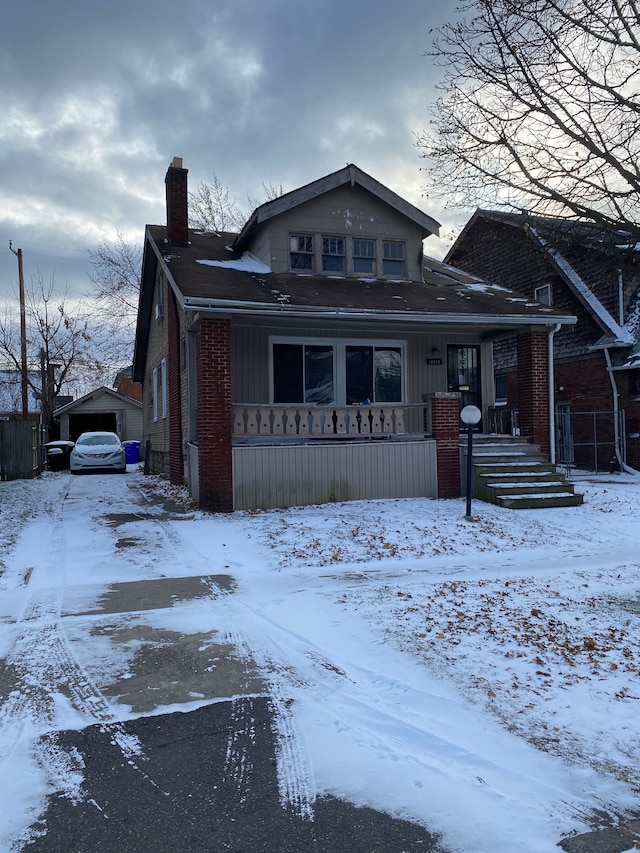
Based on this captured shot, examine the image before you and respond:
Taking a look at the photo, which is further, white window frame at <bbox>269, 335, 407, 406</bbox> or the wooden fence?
the wooden fence

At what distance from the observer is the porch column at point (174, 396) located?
14922mm

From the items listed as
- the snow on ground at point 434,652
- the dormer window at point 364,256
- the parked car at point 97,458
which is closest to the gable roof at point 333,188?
the dormer window at point 364,256

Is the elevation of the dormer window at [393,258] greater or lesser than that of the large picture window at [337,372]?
greater

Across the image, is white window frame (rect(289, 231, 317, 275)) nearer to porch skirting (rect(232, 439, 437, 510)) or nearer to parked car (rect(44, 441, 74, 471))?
porch skirting (rect(232, 439, 437, 510))

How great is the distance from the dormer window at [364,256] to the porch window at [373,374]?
1836mm

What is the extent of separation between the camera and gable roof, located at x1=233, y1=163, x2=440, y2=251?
13344 mm

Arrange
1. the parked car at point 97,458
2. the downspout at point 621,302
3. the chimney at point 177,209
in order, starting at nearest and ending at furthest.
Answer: the chimney at point 177,209
the downspout at point 621,302
the parked car at point 97,458

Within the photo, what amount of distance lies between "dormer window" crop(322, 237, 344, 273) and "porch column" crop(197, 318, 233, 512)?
384 cm

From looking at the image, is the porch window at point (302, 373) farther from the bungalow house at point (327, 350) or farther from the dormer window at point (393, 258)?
the dormer window at point (393, 258)

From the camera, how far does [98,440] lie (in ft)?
71.4

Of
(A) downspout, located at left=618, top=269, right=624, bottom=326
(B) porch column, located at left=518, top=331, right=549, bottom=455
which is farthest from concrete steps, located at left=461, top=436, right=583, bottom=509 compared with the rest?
(A) downspout, located at left=618, top=269, right=624, bottom=326

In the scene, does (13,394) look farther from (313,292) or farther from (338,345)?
(313,292)

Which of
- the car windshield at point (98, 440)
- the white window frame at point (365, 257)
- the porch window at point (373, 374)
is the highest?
the white window frame at point (365, 257)

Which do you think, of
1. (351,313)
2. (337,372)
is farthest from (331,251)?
(351,313)
